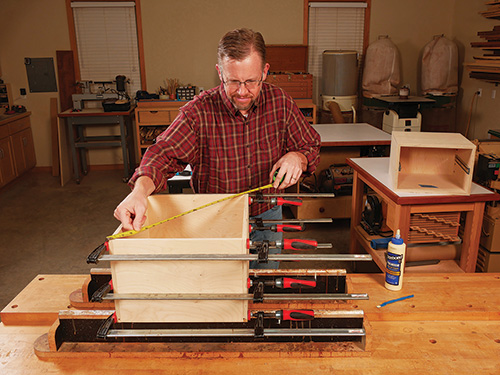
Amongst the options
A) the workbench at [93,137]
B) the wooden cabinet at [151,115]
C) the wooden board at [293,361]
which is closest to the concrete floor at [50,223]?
the workbench at [93,137]

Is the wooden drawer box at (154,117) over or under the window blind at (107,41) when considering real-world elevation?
under

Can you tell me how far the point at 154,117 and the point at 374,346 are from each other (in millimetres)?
4500

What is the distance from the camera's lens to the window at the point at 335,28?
5.67 meters

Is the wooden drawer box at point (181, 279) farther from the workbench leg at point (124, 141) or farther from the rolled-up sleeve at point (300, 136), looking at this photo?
the workbench leg at point (124, 141)

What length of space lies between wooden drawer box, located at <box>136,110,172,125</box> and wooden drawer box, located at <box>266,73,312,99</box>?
134 cm

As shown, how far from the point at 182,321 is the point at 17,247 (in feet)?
10.1

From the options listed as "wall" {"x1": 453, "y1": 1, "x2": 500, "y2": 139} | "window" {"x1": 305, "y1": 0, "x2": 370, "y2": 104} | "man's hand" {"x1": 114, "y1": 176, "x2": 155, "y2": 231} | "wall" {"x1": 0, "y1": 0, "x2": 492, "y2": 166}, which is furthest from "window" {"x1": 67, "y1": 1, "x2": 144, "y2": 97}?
"man's hand" {"x1": 114, "y1": 176, "x2": 155, "y2": 231}

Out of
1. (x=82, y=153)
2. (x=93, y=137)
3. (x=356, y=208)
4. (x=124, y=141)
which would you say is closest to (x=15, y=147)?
(x=82, y=153)

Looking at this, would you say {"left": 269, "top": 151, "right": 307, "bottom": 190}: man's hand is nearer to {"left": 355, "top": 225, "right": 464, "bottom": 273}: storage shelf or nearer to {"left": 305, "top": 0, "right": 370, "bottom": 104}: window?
{"left": 355, "top": 225, "right": 464, "bottom": 273}: storage shelf

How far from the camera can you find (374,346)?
47.9 inches

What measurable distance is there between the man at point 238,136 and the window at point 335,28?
14.1ft

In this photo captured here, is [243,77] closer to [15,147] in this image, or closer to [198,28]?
[198,28]

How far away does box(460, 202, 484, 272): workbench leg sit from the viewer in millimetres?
2297

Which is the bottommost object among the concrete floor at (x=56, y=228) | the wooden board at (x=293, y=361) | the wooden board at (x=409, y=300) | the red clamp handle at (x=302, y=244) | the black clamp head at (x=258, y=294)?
the concrete floor at (x=56, y=228)
